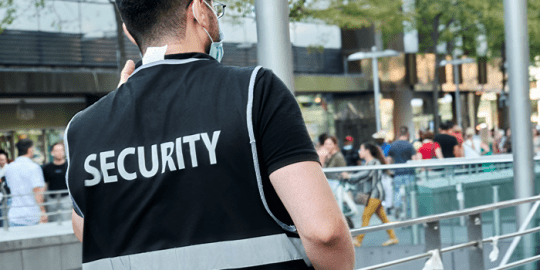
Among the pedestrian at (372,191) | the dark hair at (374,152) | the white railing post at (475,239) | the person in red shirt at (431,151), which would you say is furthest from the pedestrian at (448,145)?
the white railing post at (475,239)

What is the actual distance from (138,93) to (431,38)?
23687mm

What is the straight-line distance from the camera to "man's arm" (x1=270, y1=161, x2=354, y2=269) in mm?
1155

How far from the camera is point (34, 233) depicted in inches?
352

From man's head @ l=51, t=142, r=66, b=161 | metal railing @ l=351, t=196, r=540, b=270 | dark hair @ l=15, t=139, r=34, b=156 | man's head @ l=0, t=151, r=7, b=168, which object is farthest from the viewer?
man's head @ l=0, t=151, r=7, b=168

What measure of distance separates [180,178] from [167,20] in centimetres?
33

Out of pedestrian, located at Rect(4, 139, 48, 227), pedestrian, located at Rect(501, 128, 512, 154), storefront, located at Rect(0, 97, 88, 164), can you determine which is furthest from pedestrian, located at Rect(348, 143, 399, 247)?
storefront, located at Rect(0, 97, 88, 164)

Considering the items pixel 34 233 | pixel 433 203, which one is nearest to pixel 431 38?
pixel 433 203

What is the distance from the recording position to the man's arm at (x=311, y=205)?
1155 mm

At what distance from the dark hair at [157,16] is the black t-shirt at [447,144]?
11226mm

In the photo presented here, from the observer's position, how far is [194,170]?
47.6 inches

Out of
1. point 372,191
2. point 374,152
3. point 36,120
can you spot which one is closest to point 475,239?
point 372,191

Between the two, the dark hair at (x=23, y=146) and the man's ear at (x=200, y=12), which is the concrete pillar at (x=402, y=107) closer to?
Result: the dark hair at (x=23, y=146)

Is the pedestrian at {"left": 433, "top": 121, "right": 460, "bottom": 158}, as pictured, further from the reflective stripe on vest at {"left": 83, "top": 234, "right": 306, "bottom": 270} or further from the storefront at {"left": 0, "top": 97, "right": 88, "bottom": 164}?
the reflective stripe on vest at {"left": 83, "top": 234, "right": 306, "bottom": 270}

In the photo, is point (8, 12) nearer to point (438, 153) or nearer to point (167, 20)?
point (438, 153)
